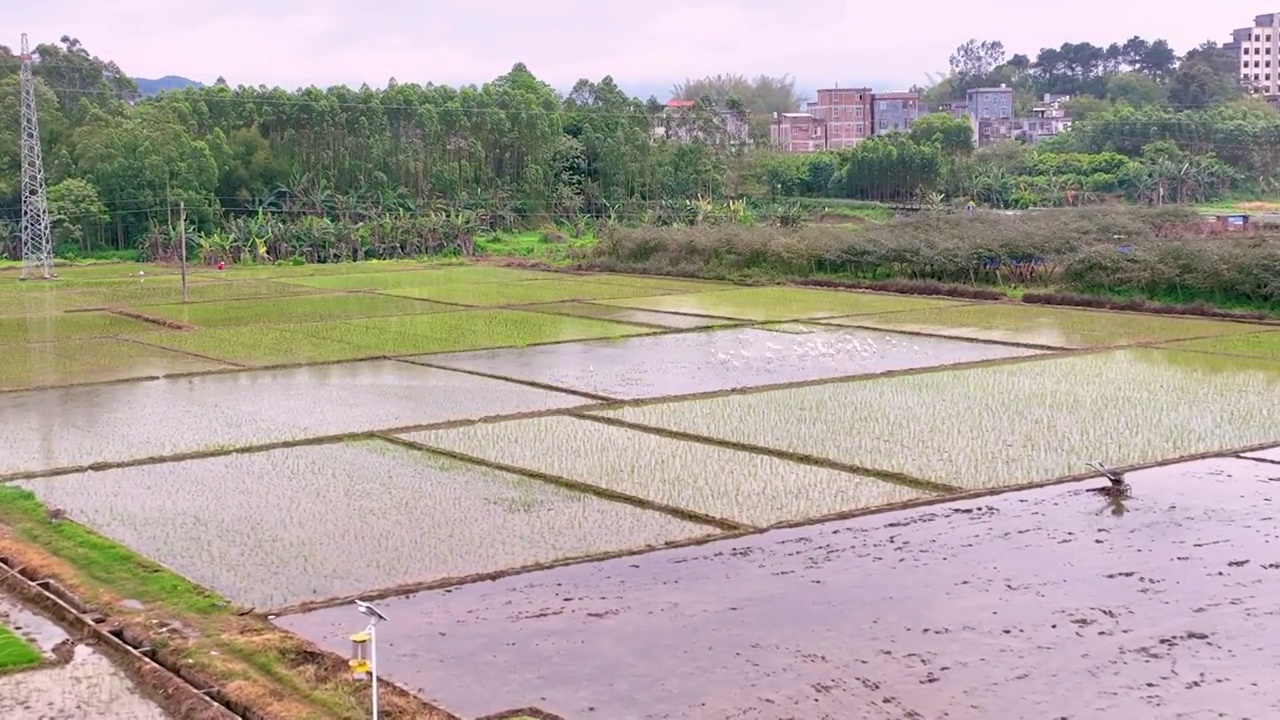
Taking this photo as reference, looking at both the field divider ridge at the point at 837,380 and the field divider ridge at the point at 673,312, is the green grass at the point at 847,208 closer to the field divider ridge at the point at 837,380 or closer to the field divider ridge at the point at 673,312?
the field divider ridge at the point at 673,312

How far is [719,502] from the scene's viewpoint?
9.88 metres

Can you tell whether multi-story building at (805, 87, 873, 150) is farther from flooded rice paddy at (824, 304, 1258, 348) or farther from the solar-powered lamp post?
the solar-powered lamp post

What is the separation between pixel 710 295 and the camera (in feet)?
86.8

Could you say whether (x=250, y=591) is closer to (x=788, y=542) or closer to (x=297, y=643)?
(x=297, y=643)

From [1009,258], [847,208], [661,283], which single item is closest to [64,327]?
[661,283]

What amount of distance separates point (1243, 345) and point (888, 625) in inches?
490

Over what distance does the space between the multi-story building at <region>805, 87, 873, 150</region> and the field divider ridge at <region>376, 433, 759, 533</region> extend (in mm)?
72723

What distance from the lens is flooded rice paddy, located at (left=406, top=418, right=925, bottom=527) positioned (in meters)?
9.84

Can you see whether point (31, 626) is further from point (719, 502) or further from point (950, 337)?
point (950, 337)

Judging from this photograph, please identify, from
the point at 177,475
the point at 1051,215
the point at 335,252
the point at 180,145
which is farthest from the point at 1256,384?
the point at 180,145

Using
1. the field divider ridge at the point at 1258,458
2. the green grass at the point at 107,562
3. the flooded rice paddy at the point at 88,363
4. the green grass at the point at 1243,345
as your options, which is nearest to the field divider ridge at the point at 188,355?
the flooded rice paddy at the point at 88,363

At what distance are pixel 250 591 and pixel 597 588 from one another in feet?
6.83

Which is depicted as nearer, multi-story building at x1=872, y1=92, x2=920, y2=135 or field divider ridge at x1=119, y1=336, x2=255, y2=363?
field divider ridge at x1=119, y1=336, x2=255, y2=363

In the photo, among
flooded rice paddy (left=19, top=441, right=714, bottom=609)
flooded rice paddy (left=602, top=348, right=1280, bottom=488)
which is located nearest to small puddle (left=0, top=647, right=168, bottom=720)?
flooded rice paddy (left=19, top=441, right=714, bottom=609)
